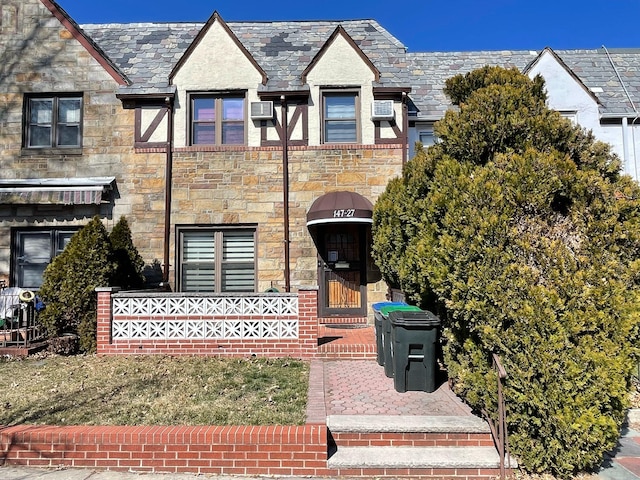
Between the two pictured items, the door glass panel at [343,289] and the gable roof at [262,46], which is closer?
the door glass panel at [343,289]

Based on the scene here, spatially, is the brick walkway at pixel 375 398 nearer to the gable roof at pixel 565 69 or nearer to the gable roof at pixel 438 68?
the gable roof at pixel 438 68

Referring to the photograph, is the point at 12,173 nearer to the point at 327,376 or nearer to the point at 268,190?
the point at 268,190

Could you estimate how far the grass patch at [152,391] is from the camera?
520 cm

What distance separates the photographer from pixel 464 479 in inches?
178

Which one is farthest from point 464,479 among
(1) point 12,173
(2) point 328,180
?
(1) point 12,173

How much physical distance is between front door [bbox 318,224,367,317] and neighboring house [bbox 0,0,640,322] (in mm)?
35

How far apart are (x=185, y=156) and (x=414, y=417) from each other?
860 cm

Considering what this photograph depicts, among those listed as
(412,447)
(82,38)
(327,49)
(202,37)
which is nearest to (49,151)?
(82,38)

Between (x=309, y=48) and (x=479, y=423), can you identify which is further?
(x=309, y=48)

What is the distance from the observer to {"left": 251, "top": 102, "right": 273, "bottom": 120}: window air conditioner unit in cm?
1101

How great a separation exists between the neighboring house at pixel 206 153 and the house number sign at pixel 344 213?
66 centimetres

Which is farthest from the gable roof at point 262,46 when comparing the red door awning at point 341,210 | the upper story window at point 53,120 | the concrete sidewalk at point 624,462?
the concrete sidewalk at point 624,462

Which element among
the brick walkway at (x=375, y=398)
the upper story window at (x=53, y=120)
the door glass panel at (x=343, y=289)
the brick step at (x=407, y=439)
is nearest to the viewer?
the brick step at (x=407, y=439)

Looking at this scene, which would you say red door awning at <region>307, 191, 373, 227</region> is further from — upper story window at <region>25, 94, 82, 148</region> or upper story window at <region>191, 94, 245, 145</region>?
upper story window at <region>25, 94, 82, 148</region>
